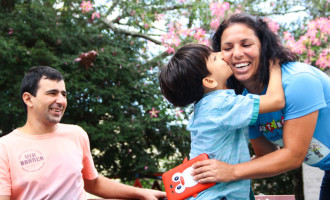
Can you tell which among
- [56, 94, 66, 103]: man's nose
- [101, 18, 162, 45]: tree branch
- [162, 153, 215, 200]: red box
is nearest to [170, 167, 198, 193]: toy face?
[162, 153, 215, 200]: red box

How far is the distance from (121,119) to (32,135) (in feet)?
10.9

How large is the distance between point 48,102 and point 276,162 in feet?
4.81

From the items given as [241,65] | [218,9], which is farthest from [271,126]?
[218,9]

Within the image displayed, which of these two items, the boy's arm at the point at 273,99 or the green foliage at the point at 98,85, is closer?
the boy's arm at the point at 273,99

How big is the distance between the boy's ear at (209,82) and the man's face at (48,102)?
3.51ft

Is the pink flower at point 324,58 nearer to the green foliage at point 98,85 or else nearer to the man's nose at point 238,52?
the green foliage at point 98,85

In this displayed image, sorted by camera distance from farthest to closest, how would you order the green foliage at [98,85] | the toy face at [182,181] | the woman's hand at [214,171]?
1. the green foliage at [98,85]
2. the toy face at [182,181]
3. the woman's hand at [214,171]

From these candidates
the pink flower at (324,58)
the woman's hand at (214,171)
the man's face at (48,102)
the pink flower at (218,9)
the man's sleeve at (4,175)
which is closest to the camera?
the woman's hand at (214,171)

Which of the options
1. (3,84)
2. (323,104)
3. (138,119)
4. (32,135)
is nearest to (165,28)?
(138,119)

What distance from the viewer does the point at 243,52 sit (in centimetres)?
184

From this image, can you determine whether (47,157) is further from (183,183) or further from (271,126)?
(271,126)

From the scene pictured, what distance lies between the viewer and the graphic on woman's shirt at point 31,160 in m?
2.15

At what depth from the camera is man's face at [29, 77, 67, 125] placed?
7.80ft

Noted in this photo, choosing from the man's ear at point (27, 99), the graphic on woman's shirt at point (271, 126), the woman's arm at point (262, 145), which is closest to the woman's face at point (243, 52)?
the graphic on woman's shirt at point (271, 126)
